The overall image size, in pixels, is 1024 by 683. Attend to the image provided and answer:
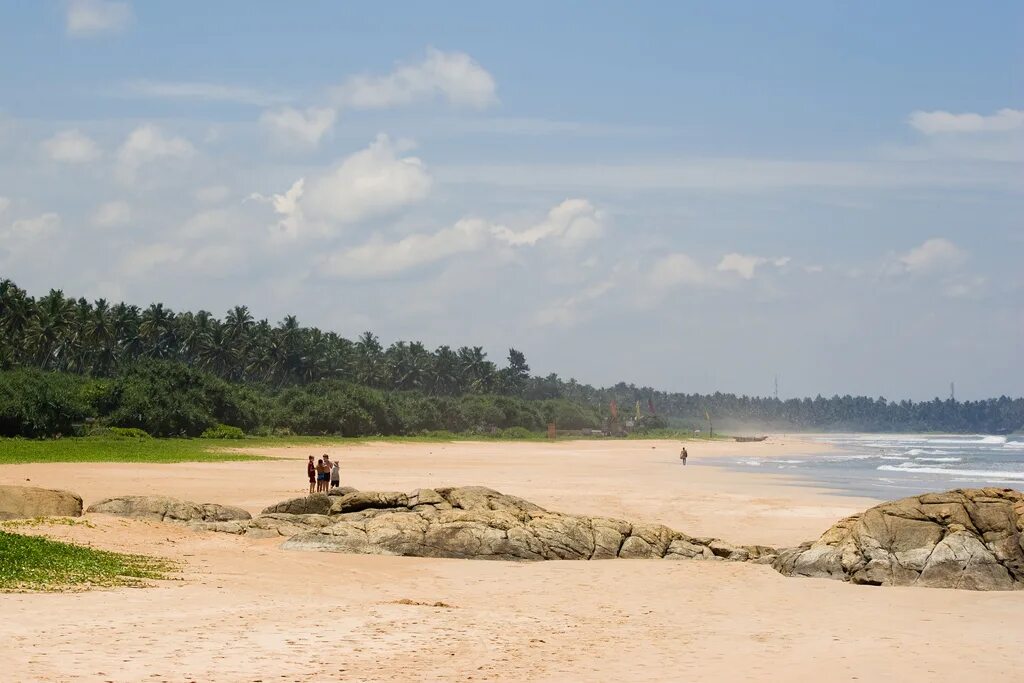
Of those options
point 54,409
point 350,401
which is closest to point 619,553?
point 54,409

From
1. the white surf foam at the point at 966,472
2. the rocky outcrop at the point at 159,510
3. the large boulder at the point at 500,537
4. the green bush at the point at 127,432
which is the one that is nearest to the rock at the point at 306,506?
the rocky outcrop at the point at 159,510

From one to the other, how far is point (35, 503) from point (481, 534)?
11992mm

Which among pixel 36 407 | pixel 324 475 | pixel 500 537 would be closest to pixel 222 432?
pixel 36 407

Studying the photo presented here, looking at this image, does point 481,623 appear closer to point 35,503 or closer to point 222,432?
point 35,503

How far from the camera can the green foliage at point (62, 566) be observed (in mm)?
18328

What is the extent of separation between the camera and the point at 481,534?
2594 centimetres

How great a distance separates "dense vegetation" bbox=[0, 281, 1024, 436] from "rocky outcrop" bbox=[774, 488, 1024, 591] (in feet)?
181

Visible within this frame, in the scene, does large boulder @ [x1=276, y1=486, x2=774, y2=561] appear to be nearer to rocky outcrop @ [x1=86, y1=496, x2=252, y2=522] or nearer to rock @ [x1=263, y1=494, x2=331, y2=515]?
rock @ [x1=263, y1=494, x2=331, y2=515]

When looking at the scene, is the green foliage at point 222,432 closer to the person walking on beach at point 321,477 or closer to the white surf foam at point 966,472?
the person walking on beach at point 321,477

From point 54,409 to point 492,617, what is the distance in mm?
57826

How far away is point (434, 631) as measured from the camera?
16.2 metres

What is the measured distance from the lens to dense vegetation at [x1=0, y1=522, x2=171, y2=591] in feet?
60.1

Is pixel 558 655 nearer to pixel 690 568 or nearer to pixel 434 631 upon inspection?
pixel 434 631

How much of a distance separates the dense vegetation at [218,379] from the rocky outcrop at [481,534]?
150 ft
